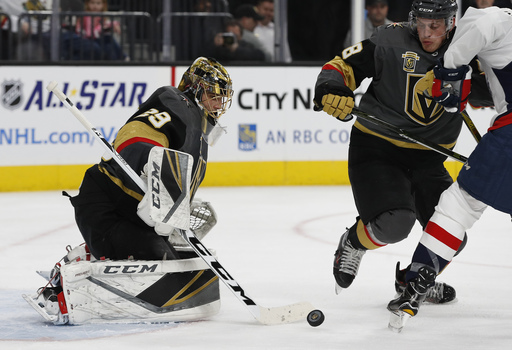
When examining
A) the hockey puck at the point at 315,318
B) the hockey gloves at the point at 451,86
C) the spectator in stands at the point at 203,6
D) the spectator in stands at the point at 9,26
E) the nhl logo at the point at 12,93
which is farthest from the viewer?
the spectator in stands at the point at 203,6

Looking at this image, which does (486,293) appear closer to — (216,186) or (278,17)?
(216,186)

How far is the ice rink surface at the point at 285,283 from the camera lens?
2.61m

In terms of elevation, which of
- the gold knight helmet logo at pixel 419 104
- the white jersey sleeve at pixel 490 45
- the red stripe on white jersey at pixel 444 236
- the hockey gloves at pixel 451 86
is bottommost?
the red stripe on white jersey at pixel 444 236

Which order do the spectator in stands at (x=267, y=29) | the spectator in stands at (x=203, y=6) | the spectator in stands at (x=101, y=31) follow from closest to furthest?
the spectator in stands at (x=101, y=31) < the spectator in stands at (x=203, y=6) < the spectator in stands at (x=267, y=29)

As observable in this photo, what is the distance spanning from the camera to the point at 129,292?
2.75 meters

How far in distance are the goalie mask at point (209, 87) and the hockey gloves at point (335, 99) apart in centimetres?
28

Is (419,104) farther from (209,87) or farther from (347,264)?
(209,87)

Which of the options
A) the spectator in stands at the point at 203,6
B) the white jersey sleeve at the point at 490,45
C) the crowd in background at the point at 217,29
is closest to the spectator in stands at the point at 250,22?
the crowd in background at the point at 217,29

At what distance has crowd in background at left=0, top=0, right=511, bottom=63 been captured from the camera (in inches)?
244

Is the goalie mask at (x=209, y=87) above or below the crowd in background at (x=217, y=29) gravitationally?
above

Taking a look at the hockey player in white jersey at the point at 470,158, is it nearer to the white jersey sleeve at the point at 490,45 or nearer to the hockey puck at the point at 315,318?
the white jersey sleeve at the point at 490,45

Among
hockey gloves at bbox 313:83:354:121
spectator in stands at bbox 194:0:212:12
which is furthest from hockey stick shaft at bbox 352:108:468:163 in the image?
spectator in stands at bbox 194:0:212:12

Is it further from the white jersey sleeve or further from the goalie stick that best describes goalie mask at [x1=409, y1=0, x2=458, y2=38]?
the goalie stick

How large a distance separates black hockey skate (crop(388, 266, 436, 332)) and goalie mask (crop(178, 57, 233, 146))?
750mm
